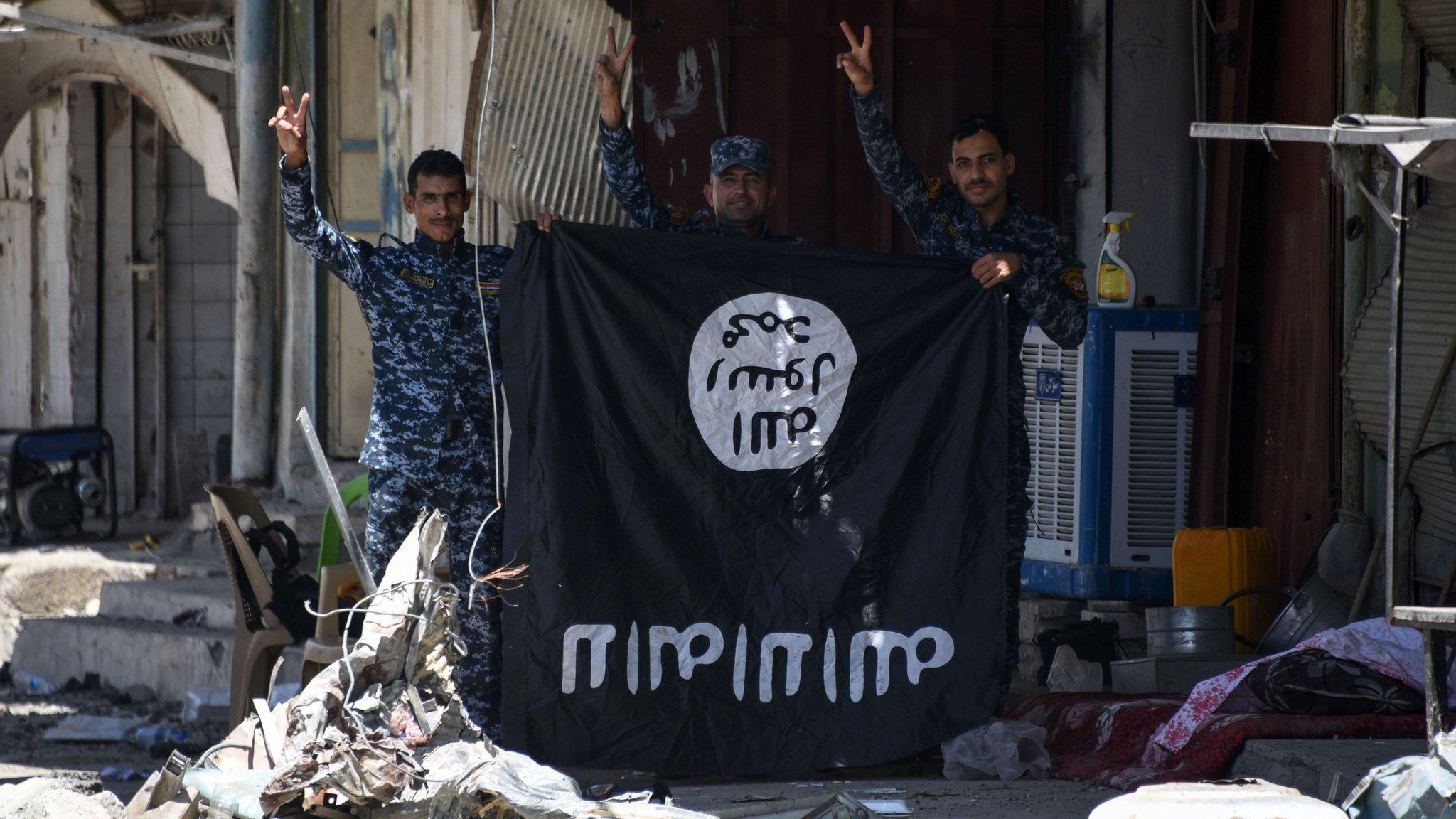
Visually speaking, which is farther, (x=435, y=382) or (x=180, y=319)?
(x=180, y=319)

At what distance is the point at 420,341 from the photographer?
185 inches

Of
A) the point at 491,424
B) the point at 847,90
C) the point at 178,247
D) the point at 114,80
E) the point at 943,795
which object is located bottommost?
the point at 943,795

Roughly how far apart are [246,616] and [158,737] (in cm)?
87

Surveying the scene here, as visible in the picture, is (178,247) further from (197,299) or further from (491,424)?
(491,424)

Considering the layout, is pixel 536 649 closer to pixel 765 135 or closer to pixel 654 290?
pixel 654 290

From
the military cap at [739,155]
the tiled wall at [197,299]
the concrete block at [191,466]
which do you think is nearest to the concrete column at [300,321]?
the concrete block at [191,466]

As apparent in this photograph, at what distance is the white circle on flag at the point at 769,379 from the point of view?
14.5 ft

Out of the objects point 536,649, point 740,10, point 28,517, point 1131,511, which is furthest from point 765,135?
point 28,517

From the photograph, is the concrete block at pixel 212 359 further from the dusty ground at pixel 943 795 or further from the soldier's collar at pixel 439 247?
the dusty ground at pixel 943 795

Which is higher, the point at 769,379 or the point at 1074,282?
the point at 1074,282

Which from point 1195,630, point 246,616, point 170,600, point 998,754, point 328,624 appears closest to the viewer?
point 998,754

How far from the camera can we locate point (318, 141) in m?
8.45

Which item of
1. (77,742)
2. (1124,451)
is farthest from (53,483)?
(1124,451)

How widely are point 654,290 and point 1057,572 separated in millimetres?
2725
